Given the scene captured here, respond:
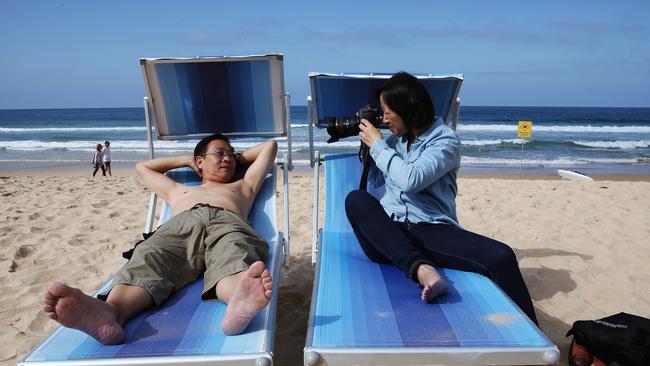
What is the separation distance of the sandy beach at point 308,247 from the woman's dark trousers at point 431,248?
60 centimetres

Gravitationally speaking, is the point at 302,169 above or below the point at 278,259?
below

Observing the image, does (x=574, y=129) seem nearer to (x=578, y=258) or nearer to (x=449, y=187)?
(x=578, y=258)

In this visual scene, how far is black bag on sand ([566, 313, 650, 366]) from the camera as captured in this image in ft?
7.61

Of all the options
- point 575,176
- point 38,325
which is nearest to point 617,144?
point 575,176

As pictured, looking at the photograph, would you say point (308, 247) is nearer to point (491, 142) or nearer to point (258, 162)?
point (258, 162)

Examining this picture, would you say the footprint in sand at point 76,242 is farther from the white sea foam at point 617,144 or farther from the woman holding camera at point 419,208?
the white sea foam at point 617,144

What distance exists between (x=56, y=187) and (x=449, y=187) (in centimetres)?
784

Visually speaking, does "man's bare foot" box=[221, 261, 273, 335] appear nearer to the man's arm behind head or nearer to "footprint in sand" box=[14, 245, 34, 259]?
the man's arm behind head

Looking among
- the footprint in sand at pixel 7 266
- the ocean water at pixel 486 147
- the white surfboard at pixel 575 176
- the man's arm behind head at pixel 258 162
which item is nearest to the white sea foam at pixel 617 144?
the ocean water at pixel 486 147

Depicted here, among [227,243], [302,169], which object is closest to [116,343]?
[227,243]

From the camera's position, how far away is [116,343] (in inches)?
75.6

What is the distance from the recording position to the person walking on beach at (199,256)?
1.92m

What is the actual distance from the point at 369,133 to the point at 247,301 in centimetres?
130

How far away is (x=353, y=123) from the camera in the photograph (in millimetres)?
3283
